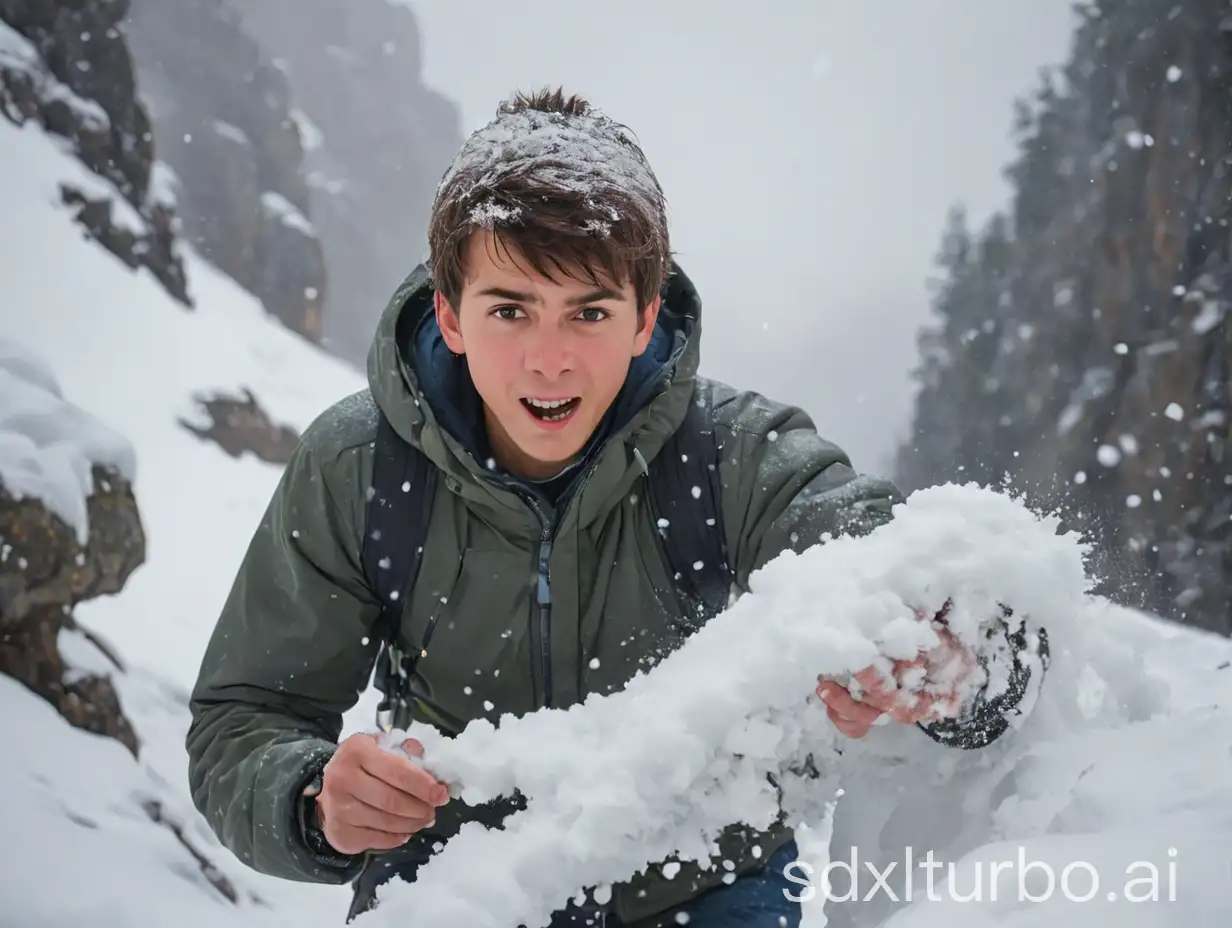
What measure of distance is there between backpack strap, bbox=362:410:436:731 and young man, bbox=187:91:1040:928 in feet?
0.06

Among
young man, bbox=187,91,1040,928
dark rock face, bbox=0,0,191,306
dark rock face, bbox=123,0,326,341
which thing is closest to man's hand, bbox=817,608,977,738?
young man, bbox=187,91,1040,928

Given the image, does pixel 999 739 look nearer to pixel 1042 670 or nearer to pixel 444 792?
pixel 1042 670

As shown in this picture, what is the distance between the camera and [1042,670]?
173 centimetres

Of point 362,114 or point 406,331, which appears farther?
point 362,114

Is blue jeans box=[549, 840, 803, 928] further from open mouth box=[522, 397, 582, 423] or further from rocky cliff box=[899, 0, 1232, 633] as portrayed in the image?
rocky cliff box=[899, 0, 1232, 633]

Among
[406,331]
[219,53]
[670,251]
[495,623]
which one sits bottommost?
[495,623]

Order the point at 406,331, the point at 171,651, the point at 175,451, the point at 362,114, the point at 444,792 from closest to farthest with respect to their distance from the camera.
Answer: the point at 444,792 < the point at 406,331 < the point at 171,651 < the point at 175,451 < the point at 362,114

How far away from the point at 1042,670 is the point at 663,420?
1.02 meters

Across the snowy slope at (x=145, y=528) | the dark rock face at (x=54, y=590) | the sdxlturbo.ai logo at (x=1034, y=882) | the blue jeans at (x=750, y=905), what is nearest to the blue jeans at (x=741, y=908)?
the blue jeans at (x=750, y=905)

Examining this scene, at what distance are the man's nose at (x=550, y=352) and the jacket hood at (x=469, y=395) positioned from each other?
21 centimetres

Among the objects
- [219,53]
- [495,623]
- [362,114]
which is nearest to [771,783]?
[495,623]

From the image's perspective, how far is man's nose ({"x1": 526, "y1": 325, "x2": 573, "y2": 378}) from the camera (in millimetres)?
2068

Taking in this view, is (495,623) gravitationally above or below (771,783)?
above

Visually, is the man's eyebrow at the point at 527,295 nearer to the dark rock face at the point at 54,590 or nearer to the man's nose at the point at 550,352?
the man's nose at the point at 550,352
